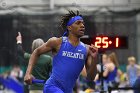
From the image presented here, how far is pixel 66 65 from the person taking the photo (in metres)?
7.42

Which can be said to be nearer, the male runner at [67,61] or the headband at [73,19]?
the male runner at [67,61]

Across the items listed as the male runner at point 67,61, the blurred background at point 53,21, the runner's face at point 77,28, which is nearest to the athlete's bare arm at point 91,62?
the male runner at point 67,61

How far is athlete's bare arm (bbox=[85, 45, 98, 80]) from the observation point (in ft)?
23.8

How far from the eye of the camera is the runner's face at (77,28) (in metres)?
7.46

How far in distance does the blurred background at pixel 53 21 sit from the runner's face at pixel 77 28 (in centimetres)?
638

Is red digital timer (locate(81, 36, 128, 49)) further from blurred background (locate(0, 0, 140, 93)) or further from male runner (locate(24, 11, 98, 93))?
male runner (locate(24, 11, 98, 93))

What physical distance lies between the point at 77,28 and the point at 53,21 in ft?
27.4

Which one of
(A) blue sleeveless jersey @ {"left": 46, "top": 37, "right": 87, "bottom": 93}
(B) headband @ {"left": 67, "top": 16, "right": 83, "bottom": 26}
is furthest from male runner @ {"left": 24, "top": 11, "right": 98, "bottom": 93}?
(B) headband @ {"left": 67, "top": 16, "right": 83, "bottom": 26}

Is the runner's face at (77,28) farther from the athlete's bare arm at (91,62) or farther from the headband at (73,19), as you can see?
the athlete's bare arm at (91,62)

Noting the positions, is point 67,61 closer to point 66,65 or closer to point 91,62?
point 66,65

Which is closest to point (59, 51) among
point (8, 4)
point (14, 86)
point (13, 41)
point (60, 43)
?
point (60, 43)

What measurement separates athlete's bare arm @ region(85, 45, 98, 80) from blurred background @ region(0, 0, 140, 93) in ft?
21.3

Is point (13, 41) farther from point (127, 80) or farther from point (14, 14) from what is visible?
point (127, 80)

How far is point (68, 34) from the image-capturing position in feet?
25.0
